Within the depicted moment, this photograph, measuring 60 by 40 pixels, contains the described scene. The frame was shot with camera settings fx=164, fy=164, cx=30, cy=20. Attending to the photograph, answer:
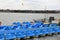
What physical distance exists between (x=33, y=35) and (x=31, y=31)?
489mm

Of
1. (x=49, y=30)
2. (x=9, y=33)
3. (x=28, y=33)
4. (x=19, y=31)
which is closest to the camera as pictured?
(x=9, y=33)

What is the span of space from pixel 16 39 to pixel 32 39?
86 centimetres

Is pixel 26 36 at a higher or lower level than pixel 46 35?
higher

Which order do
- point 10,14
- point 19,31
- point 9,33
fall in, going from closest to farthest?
point 9,33 → point 19,31 → point 10,14

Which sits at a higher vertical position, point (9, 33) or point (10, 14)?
point (9, 33)

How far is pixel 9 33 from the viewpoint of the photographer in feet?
21.5

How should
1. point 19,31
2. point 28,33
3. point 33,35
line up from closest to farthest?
point 19,31
point 28,33
point 33,35

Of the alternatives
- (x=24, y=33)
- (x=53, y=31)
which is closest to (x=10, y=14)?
(x=53, y=31)

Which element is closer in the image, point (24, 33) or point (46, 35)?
point (24, 33)

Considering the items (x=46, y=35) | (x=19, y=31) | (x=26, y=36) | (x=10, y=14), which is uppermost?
(x=19, y=31)

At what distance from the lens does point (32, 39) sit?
7.83 m

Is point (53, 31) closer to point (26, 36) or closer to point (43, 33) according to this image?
point (43, 33)

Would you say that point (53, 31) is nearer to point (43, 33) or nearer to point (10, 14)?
point (43, 33)

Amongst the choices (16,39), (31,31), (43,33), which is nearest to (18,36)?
(16,39)
